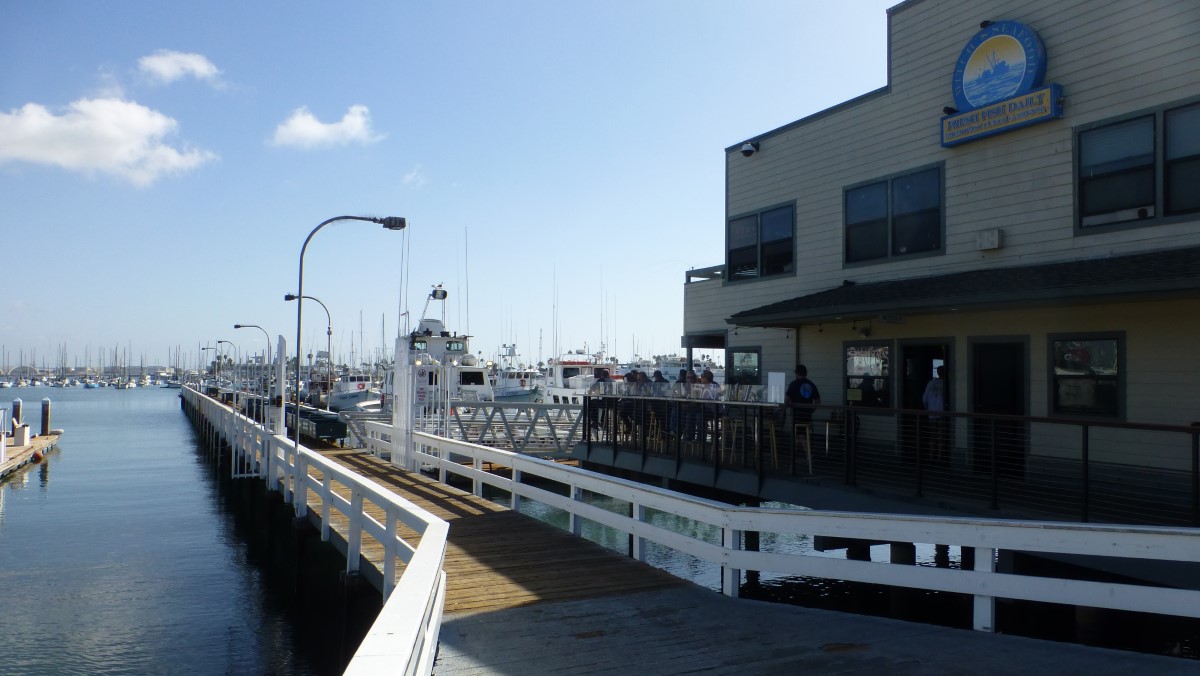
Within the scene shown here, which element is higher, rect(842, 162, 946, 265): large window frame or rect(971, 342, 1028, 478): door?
rect(842, 162, 946, 265): large window frame

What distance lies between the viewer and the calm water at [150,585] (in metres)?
11.4

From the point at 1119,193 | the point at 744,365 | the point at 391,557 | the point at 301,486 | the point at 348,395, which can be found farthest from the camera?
the point at 348,395

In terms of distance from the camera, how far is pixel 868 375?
15.2m

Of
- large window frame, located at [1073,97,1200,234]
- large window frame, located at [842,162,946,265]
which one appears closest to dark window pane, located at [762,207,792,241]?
large window frame, located at [842,162,946,265]

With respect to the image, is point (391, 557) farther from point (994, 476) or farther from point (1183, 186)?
point (1183, 186)

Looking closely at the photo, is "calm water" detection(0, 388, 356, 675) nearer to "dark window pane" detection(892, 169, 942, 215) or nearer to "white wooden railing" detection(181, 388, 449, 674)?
"white wooden railing" detection(181, 388, 449, 674)

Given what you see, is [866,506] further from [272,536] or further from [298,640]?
[272,536]

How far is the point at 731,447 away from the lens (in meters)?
13.8

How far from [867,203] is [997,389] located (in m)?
4.25

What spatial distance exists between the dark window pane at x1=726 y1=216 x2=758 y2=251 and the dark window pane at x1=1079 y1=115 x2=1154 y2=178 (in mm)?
7053

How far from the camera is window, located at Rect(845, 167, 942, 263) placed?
14312 mm

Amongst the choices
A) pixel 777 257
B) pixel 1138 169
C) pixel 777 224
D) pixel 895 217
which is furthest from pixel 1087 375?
pixel 777 224

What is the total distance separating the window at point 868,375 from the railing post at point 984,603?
318 inches

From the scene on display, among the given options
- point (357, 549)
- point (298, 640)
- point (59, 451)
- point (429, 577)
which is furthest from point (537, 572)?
point (59, 451)
